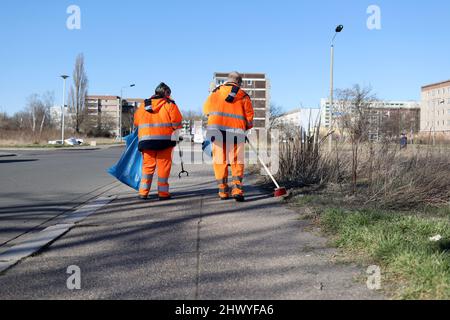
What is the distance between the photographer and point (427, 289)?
300cm

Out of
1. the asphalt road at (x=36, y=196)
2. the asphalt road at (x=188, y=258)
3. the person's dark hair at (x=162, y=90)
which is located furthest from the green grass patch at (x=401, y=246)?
the asphalt road at (x=36, y=196)

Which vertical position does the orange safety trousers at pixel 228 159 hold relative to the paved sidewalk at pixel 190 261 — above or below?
above

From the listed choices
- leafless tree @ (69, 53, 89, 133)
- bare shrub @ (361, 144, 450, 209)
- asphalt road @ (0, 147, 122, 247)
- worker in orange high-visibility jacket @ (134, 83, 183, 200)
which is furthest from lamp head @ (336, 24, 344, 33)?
leafless tree @ (69, 53, 89, 133)

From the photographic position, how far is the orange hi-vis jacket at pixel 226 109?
7.22 meters

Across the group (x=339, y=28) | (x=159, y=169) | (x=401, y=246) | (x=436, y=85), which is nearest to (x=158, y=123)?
(x=159, y=169)

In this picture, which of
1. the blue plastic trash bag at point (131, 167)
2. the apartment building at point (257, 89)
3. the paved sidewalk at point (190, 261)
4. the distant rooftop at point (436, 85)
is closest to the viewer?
the paved sidewalk at point (190, 261)

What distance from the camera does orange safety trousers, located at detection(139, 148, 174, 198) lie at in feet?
24.7

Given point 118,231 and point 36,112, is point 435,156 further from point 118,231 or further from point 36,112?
point 36,112

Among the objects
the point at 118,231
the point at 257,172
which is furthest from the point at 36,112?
the point at 118,231

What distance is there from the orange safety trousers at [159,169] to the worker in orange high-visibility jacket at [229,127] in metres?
0.80

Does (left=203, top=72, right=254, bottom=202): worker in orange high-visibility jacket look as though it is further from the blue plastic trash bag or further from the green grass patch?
the green grass patch

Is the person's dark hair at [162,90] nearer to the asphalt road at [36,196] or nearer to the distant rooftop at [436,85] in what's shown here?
the asphalt road at [36,196]

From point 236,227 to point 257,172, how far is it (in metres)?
7.65
